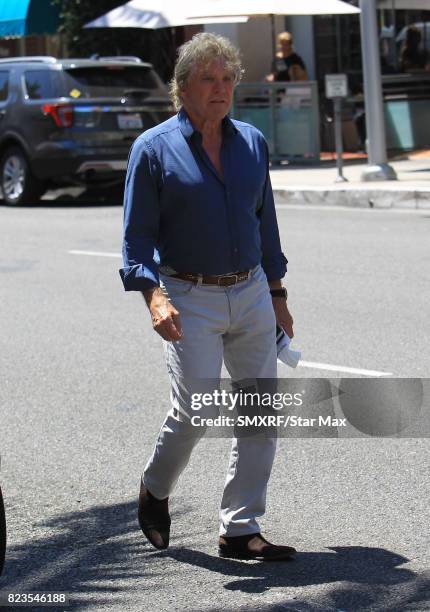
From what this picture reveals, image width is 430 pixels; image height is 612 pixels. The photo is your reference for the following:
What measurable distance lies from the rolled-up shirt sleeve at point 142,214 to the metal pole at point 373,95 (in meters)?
12.7

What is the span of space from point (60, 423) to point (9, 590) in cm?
243

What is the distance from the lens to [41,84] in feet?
59.1

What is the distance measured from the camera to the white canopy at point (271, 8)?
1977 centimetres

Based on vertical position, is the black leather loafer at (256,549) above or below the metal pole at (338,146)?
below

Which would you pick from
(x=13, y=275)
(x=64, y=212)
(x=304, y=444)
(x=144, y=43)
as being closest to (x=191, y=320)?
(x=304, y=444)

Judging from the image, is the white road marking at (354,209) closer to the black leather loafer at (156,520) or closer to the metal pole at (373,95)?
the metal pole at (373,95)

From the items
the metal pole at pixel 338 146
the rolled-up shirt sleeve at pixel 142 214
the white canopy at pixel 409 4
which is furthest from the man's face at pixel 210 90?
the white canopy at pixel 409 4

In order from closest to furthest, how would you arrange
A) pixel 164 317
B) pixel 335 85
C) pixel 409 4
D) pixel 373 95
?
pixel 164 317 < pixel 335 85 < pixel 373 95 < pixel 409 4

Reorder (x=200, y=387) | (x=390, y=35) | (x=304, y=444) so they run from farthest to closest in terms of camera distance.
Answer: (x=390, y=35) < (x=304, y=444) < (x=200, y=387)

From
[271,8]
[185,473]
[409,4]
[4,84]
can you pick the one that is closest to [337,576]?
[185,473]

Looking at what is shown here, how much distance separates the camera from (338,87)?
1714cm

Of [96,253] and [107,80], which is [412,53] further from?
[96,253]

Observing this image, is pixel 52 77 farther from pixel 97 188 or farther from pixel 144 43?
pixel 144 43

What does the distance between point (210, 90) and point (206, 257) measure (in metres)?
0.59
